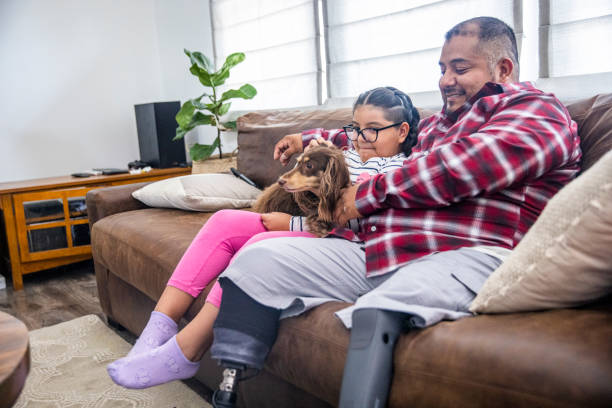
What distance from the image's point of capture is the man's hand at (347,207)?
1261 millimetres

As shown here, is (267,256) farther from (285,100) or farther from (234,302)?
(285,100)

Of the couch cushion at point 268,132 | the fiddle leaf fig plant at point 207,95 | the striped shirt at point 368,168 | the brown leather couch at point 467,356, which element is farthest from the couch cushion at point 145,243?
the fiddle leaf fig plant at point 207,95

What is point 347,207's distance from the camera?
4.17 ft

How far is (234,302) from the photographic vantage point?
1100mm

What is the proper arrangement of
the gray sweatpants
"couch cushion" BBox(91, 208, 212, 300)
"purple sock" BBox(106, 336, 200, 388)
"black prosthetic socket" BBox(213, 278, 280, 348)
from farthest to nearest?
"couch cushion" BBox(91, 208, 212, 300)
"purple sock" BBox(106, 336, 200, 388)
"black prosthetic socket" BBox(213, 278, 280, 348)
the gray sweatpants

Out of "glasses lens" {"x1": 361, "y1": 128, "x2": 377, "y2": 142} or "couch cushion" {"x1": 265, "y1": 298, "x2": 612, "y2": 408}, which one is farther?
"glasses lens" {"x1": 361, "y1": 128, "x2": 377, "y2": 142}

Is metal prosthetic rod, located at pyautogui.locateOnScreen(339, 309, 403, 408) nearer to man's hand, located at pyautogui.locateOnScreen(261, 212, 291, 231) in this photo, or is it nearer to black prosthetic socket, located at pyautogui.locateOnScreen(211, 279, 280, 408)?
black prosthetic socket, located at pyautogui.locateOnScreen(211, 279, 280, 408)

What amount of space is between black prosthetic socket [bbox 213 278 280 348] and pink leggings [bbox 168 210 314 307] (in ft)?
1.03

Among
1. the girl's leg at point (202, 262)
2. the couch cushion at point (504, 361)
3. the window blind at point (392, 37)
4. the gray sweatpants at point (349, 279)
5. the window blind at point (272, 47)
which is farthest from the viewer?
the window blind at point (272, 47)

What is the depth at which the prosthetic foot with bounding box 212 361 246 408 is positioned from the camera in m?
1.04

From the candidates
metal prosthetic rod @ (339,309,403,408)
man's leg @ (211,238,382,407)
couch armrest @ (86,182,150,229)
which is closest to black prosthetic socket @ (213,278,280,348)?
man's leg @ (211,238,382,407)

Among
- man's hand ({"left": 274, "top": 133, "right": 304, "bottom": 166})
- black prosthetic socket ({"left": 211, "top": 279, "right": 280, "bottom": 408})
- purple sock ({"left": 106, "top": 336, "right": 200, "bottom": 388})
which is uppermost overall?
man's hand ({"left": 274, "top": 133, "right": 304, "bottom": 166})

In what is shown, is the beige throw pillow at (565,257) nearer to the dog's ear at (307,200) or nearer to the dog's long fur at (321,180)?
the dog's long fur at (321,180)

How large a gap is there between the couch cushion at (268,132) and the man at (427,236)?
90 cm
